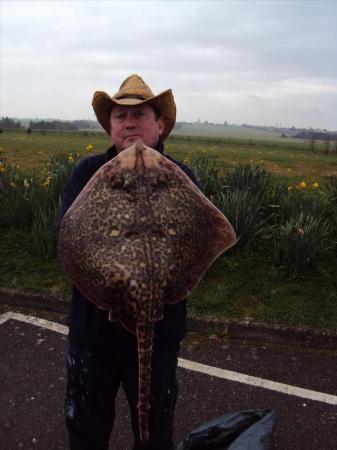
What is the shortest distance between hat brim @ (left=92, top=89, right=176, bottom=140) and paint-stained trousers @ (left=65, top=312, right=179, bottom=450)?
110cm

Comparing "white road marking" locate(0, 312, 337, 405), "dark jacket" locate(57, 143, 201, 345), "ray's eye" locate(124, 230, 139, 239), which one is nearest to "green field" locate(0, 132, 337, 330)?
"white road marking" locate(0, 312, 337, 405)

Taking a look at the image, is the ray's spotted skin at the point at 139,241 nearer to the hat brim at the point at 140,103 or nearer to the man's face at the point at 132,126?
the man's face at the point at 132,126

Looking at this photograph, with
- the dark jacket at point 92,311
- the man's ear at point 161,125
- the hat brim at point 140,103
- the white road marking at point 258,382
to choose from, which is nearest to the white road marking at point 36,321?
the white road marking at point 258,382

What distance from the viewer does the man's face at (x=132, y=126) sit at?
2051 mm

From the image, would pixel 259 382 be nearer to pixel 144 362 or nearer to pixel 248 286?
pixel 248 286

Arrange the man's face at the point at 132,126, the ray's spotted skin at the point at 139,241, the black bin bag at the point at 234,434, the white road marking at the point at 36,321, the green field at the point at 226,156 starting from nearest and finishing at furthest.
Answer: the ray's spotted skin at the point at 139,241
the man's face at the point at 132,126
the black bin bag at the point at 234,434
the white road marking at the point at 36,321
the green field at the point at 226,156

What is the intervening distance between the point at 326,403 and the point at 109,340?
214 centimetres

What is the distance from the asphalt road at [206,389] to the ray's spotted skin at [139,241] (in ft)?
5.99

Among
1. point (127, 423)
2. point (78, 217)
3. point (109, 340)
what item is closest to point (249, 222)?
point (127, 423)

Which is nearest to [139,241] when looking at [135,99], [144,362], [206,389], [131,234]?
[131,234]

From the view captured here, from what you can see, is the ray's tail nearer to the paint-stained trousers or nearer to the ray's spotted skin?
the ray's spotted skin

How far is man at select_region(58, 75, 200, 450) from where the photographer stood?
2.09 metres

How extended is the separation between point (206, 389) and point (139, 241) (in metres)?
A: 2.50

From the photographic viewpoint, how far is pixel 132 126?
2055 millimetres
